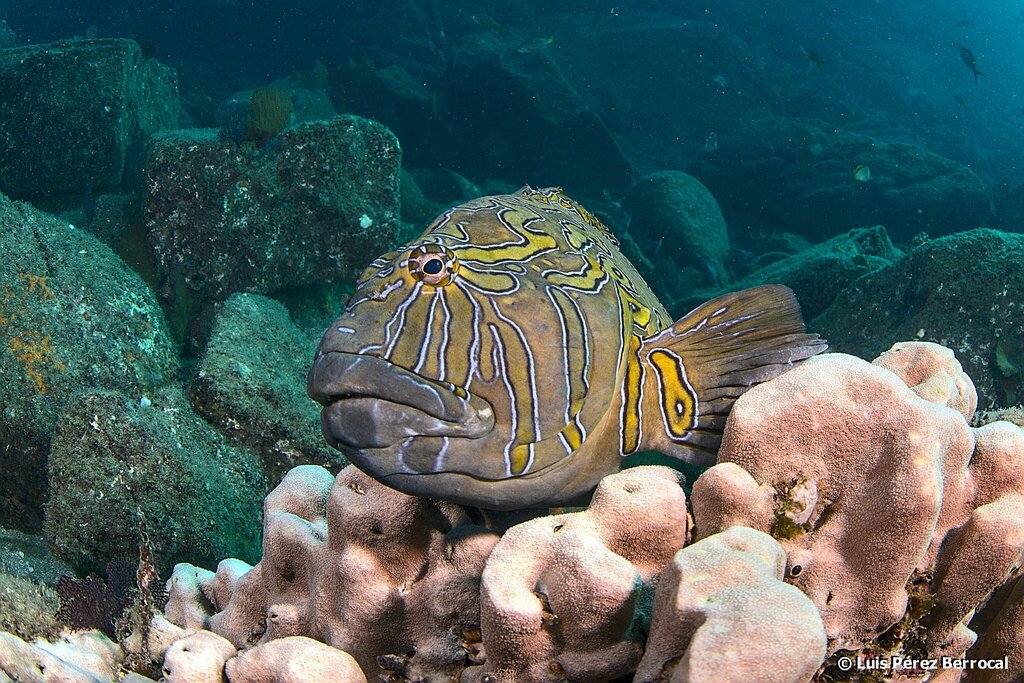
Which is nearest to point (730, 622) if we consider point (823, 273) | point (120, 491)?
point (120, 491)

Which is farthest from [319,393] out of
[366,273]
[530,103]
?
[530,103]

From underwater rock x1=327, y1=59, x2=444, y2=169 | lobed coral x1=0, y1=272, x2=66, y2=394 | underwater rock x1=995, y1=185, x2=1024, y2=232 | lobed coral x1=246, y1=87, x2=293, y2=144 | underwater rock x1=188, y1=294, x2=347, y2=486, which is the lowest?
underwater rock x1=995, y1=185, x2=1024, y2=232

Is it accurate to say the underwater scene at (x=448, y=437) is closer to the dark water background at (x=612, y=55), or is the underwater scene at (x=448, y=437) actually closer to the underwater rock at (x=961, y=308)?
the underwater rock at (x=961, y=308)

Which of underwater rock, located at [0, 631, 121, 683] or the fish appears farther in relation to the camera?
underwater rock, located at [0, 631, 121, 683]

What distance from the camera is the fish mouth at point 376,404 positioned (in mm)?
2057

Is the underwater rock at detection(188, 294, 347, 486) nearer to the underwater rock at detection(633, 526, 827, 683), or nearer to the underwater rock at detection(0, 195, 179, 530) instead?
the underwater rock at detection(0, 195, 179, 530)

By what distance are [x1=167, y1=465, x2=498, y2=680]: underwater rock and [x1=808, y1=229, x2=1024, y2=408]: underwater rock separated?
6.18 meters

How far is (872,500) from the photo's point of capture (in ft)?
6.66

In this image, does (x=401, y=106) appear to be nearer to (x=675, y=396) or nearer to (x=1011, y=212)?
(x=1011, y=212)

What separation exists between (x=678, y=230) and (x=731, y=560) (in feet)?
60.4

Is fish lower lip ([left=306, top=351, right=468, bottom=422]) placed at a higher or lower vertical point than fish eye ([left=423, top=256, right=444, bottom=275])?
lower

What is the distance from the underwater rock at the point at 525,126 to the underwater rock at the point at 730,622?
2275 centimetres

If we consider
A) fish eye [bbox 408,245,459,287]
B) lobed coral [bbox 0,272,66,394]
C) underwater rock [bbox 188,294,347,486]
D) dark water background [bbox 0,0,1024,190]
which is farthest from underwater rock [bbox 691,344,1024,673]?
dark water background [bbox 0,0,1024,190]

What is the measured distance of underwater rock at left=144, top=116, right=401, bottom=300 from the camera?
8.30m
